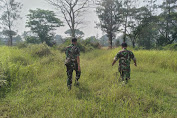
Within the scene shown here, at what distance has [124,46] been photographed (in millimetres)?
3500

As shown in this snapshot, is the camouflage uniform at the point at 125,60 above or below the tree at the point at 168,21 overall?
below

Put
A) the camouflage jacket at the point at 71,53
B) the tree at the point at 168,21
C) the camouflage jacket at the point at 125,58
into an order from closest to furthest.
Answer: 1. the camouflage jacket at the point at 71,53
2. the camouflage jacket at the point at 125,58
3. the tree at the point at 168,21

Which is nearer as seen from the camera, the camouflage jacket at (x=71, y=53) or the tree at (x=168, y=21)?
the camouflage jacket at (x=71, y=53)

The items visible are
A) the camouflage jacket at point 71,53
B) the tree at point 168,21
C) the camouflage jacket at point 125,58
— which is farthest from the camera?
the tree at point 168,21

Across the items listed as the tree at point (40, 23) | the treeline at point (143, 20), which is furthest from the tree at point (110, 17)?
the tree at point (40, 23)

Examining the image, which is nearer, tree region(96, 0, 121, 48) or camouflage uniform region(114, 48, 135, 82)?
camouflage uniform region(114, 48, 135, 82)

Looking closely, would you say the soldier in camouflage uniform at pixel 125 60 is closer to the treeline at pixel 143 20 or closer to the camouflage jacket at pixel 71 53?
the camouflage jacket at pixel 71 53

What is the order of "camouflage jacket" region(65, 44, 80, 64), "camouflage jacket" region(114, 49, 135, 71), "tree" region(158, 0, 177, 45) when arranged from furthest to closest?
"tree" region(158, 0, 177, 45) < "camouflage jacket" region(114, 49, 135, 71) < "camouflage jacket" region(65, 44, 80, 64)

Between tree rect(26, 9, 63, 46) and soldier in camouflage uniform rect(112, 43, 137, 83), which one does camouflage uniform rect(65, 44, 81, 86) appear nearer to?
soldier in camouflage uniform rect(112, 43, 137, 83)

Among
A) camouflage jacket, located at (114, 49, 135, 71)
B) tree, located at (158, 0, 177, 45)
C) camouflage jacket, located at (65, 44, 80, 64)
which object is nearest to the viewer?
camouflage jacket, located at (65, 44, 80, 64)

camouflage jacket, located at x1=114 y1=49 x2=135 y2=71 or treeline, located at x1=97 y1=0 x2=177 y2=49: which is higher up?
treeline, located at x1=97 y1=0 x2=177 y2=49

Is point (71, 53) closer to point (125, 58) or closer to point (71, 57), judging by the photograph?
point (71, 57)

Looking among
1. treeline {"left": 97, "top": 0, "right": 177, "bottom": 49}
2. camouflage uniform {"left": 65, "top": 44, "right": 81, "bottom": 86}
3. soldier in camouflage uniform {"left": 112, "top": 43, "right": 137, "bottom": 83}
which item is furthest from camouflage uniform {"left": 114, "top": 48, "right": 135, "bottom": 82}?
treeline {"left": 97, "top": 0, "right": 177, "bottom": 49}

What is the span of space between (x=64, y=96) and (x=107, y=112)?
1308mm
